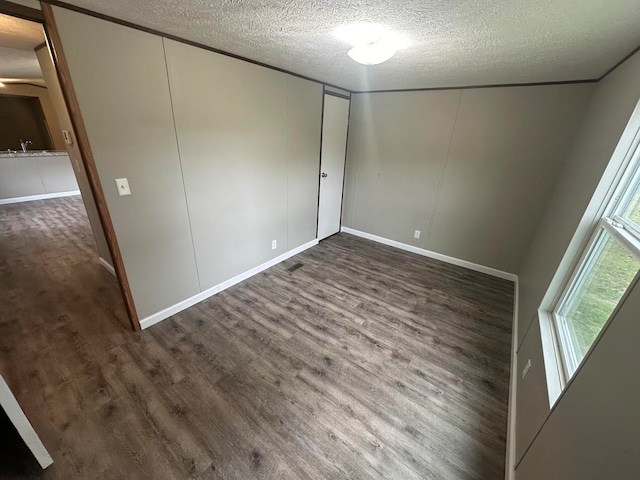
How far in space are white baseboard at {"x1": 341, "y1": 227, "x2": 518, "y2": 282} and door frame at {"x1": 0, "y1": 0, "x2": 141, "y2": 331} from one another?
3.24 m

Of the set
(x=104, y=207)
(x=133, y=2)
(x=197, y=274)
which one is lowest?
(x=197, y=274)

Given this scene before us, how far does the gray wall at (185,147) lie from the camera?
162 cm

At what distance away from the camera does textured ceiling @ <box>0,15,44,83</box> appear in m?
1.63

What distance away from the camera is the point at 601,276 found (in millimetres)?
1337

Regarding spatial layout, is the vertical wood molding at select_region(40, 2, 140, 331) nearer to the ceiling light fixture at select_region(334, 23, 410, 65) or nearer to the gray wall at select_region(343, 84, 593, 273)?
the ceiling light fixture at select_region(334, 23, 410, 65)

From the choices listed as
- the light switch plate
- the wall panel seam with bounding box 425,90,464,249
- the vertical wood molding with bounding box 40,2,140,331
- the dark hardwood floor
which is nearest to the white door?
the dark hardwood floor

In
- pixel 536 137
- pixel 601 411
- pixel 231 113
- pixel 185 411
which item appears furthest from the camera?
pixel 536 137

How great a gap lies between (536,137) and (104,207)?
3.99 metres

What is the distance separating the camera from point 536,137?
2.66 metres

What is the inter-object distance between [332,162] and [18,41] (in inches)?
126

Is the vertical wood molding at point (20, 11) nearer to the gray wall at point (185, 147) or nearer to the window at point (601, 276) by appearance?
the gray wall at point (185, 147)

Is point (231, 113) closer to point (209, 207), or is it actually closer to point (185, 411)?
point (209, 207)

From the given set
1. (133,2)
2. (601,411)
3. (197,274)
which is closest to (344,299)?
(197,274)

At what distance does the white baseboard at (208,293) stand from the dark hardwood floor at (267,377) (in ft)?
0.23
